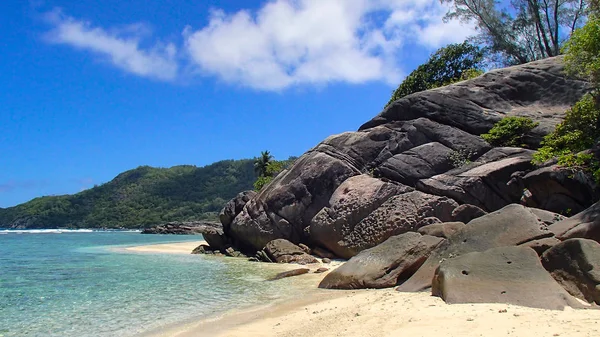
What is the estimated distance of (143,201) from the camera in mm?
147750

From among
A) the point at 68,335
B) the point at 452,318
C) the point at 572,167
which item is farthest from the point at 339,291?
the point at 572,167

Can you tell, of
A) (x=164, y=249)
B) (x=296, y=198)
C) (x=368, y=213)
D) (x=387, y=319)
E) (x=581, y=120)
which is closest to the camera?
(x=387, y=319)

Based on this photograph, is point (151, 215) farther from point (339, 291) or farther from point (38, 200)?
point (339, 291)

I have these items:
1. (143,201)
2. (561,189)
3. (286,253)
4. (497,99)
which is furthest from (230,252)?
(143,201)

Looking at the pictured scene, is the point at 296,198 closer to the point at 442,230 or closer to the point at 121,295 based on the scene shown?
the point at 442,230

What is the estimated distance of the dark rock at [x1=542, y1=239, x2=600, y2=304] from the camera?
8484 mm

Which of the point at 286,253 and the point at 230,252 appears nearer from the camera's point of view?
the point at 286,253

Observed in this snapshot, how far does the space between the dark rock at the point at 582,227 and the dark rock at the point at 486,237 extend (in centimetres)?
57

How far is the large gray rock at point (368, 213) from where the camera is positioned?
1889 cm

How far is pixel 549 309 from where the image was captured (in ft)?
25.4

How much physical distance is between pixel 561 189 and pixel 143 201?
14527 centimetres

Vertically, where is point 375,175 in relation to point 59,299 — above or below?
above

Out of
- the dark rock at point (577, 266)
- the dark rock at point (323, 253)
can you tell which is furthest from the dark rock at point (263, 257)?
the dark rock at point (577, 266)

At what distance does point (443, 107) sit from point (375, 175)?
505 centimetres
